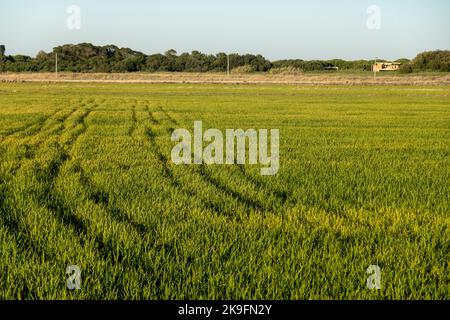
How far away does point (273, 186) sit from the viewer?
934cm

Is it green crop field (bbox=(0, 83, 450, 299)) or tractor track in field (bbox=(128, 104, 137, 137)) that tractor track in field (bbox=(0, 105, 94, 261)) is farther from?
tractor track in field (bbox=(128, 104, 137, 137))

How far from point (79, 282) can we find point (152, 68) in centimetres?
12266

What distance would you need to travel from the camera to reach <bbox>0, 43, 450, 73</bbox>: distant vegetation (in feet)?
397

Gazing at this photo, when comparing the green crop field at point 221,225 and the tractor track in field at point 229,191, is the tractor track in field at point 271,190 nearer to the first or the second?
the green crop field at point 221,225

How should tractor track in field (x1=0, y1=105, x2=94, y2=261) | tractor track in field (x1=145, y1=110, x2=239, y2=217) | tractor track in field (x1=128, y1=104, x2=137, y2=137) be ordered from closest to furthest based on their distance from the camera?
tractor track in field (x1=0, y1=105, x2=94, y2=261) → tractor track in field (x1=145, y1=110, x2=239, y2=217) → tractor track in field (x1=128, y1=104, x2=137, y2=137)

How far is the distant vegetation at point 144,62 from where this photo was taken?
397 feet

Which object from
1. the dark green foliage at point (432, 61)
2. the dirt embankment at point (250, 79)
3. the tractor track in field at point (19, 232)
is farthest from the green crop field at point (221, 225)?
the dark green foliage at point (432, 61)

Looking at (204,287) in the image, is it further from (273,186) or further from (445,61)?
(445,61)

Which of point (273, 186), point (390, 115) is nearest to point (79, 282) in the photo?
point (273, 186)

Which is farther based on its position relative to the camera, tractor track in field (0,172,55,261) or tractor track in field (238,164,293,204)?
tractor track in field (238,164,293,204)

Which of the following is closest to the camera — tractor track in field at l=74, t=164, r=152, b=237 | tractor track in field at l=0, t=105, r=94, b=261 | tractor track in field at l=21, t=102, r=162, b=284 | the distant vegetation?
tractor track in field at l=21, t=102, r=162, b=284

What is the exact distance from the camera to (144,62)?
126 meters

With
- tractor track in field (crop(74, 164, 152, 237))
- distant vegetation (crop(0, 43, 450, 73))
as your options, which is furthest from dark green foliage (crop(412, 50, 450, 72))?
tractor track in field (crop(74, 164, 152, 237))

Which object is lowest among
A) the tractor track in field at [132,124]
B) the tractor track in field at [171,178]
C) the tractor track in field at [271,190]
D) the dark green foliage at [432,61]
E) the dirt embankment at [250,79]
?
the tractor track in field at [271,190]
